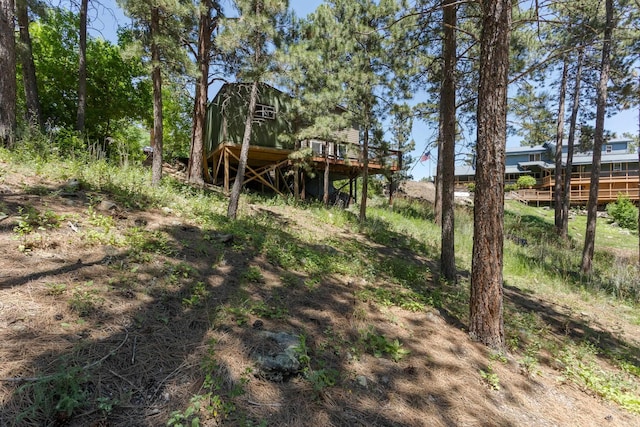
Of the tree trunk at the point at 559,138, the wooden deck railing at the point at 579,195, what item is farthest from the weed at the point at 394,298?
the wooden deck railing at the point at 579,195

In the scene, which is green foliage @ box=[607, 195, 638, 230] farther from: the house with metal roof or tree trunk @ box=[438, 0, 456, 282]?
tree trunk @ box=[438, 0, 456, 282]

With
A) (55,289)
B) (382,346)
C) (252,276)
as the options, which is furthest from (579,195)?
(55,289)

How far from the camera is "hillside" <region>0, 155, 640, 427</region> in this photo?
2006 millimetres

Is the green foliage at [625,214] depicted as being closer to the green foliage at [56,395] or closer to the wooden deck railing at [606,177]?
the wooden deck railing at [606,177]

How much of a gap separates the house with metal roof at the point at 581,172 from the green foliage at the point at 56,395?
2528 centimetres

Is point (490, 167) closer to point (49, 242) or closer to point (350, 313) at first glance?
point (350, 313)

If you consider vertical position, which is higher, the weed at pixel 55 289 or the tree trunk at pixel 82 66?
the tree trunk at pixel 82 66

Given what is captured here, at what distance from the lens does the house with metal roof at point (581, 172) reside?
27.2 meters

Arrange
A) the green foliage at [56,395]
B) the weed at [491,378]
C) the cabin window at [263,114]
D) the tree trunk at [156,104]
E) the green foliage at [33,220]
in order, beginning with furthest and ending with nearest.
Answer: the cabin window at [263,114] < the tree trunk at [156,104] < the green foliage at [33,220] < the weed at [491,378] < the green foliage at [56,395]

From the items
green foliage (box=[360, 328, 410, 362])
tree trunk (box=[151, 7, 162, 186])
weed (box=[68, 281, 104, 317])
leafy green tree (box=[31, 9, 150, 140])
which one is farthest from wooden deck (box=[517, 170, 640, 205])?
weed (box=[68, 281, 104, 317])

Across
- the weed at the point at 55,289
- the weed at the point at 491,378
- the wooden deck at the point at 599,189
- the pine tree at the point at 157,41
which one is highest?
the pine tree at the point at 157,41

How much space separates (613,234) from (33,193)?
85.6 feet

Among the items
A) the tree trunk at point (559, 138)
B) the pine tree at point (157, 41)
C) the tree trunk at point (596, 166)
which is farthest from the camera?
the tree trunk at point (559, 138)

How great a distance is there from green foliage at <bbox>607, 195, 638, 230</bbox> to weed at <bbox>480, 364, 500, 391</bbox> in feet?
82.2
